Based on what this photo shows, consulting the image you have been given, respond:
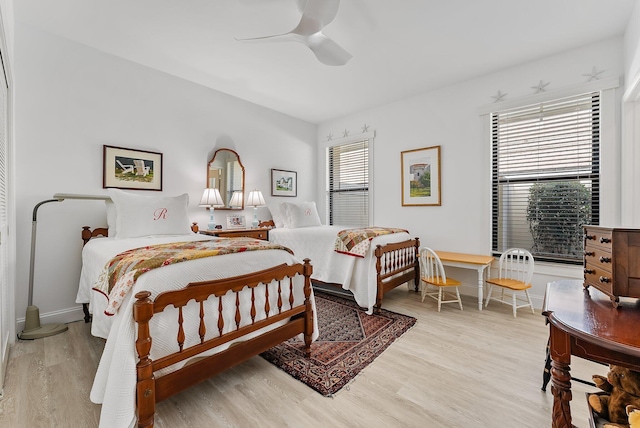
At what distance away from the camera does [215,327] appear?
5.42ft

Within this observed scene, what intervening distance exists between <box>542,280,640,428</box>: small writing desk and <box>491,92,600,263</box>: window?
2333mm

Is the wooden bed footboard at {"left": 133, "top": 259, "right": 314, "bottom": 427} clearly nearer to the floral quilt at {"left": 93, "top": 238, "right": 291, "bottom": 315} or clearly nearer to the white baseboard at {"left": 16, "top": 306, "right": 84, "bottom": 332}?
the floral quilt at {"left": 93, "top": 238, "right": 291, "bottom": 315}

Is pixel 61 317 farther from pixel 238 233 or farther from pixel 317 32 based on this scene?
pixel 317 32

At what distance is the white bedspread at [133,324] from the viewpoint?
4.13 feet

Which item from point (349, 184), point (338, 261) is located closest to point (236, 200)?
point (338, 261)

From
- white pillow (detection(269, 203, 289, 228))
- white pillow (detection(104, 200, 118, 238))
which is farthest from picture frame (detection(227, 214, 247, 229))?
white pillow (detection(104, 200, 118, 238))

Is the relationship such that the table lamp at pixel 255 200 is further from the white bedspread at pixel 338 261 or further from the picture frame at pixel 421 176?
the picture frame at pixel 421 176

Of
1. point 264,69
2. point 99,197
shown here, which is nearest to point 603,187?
point 264,69

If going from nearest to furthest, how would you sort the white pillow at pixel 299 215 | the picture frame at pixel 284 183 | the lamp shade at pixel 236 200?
1. the lamp shade at pixel 236 200
2. the white pillow at pixel 299 215
3. the picture frame at pixel 284 183

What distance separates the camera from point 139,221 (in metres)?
2.67

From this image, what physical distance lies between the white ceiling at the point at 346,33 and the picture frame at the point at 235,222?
5.88 feet

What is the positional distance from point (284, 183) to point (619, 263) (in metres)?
4.24

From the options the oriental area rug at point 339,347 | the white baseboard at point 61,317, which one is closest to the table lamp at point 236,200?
the oriental area rug at point 339,347

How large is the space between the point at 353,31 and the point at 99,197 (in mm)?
2872
